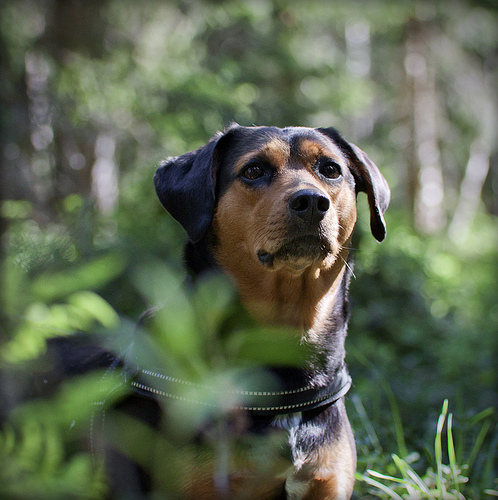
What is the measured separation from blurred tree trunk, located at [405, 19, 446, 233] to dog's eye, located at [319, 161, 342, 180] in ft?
28.9

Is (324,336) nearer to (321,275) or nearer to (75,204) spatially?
(321,275)

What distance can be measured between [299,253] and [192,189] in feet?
2.33

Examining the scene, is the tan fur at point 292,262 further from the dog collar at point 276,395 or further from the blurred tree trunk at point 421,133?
the blurred tree trunk at point 421,133

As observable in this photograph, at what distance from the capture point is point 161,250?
5.15 metres

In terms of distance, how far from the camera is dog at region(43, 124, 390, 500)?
204cm

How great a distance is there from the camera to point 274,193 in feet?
8.18

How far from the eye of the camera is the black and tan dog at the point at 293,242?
2.22 meters

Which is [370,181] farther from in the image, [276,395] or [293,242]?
[276,395]

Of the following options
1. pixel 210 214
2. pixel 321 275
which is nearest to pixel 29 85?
pixel 210 214

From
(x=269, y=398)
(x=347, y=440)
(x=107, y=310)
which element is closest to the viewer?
(x=107, y=310)

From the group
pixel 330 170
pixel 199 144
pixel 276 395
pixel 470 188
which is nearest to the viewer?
pixel 276 395

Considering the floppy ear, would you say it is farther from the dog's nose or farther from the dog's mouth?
the dog's nose

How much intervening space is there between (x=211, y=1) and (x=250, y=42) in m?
0.83

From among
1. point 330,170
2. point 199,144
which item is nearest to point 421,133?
point 199,144
